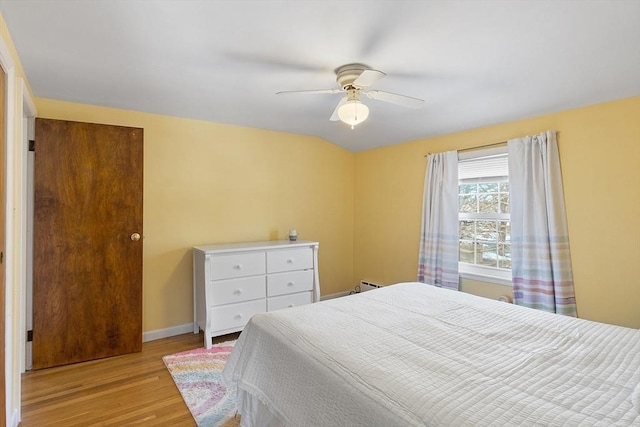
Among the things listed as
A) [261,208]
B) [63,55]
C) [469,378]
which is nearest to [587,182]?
[469,378]

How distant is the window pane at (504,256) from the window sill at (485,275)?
0.08 metres

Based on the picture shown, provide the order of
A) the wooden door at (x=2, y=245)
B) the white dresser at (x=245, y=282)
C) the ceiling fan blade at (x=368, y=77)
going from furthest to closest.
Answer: the white dresser at (x=245, y=282)
the ceiling fan blade at (x=368, y=77)
the wooden door at (x=2, y=245)

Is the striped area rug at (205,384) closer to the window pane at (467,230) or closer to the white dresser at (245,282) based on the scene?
the white dresser at (245,282)

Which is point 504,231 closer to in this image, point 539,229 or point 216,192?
point 539,229

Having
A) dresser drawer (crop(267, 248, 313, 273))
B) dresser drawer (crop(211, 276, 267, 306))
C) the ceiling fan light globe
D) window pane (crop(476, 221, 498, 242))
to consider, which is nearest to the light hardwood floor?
dresser drawer (crop(211, 276, 267, 306))

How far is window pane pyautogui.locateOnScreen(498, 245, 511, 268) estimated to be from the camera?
3.06 meters

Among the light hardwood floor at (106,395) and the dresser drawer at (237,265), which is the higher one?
the dresser drawer at (237,265)

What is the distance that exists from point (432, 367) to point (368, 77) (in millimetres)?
1574

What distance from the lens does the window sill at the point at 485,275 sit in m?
3.03

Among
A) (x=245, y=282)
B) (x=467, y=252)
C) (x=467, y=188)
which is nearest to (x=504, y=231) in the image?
(x=467, y=252)

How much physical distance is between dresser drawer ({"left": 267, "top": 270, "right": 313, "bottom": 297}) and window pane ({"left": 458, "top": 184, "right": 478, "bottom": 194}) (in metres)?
1.83

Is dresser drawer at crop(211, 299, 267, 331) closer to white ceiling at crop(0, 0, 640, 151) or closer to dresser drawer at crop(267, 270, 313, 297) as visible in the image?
dresser drawer at crop(267, 270, 313, 297)

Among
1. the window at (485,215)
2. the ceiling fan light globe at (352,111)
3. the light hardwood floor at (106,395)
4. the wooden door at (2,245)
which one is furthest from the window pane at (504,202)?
the wooden door at (2,245)

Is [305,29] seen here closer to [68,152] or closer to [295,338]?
[295,338]
